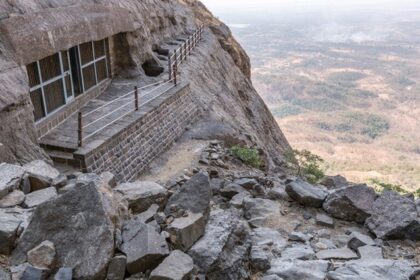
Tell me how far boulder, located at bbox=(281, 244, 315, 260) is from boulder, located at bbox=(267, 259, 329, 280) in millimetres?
255

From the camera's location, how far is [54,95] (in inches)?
393

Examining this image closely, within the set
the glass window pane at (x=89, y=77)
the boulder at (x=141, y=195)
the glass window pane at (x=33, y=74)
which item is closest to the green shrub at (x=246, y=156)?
the glass window pane at (x=89, y=77)

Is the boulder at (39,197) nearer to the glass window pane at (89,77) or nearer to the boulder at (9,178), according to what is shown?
the boulder at (9,178)

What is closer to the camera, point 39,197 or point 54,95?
point 39,197

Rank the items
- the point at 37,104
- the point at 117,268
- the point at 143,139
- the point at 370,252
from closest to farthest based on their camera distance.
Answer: the point at 117,268
the point at 370,252
the point at 37,104
the point at 143,139

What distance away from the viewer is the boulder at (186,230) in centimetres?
512

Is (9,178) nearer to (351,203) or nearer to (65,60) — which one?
(65,60)

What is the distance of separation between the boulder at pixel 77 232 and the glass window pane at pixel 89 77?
7.48 metres

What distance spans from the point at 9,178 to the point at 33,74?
165 inches

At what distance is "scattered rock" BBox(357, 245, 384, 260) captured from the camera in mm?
6453

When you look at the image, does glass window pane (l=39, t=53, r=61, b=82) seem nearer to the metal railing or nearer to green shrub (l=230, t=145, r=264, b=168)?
the metal railing

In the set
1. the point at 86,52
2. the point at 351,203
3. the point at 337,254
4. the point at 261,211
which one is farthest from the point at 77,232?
the point at 86,52

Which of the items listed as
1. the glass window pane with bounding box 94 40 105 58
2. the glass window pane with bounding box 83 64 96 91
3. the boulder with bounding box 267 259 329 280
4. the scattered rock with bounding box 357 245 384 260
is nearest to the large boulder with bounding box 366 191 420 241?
the scattered rock with bounding box 357 245 384 260

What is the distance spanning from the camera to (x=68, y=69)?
10.6m
